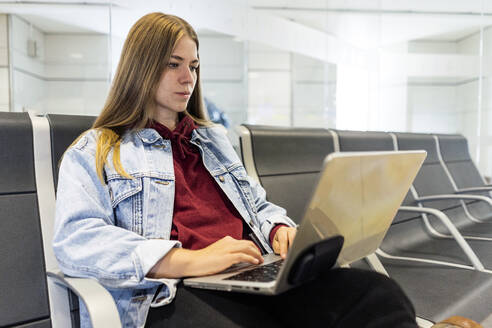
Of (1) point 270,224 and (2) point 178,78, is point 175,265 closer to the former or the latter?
(1) point 270,224

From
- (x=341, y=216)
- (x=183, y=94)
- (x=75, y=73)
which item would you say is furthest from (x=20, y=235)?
(x=75, y=73)

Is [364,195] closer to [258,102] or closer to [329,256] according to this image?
[329,256]

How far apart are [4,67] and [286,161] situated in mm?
3135

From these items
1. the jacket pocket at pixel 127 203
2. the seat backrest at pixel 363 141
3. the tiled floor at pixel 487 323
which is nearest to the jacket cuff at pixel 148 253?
the jacket pocket at pixel 127 203

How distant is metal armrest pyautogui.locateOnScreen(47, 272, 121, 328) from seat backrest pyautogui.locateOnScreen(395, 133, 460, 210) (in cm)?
214

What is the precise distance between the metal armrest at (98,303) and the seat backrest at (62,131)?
393 millimetres

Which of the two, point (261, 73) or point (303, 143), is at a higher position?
point (261, 73)

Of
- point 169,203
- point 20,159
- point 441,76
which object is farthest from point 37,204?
point 441,76

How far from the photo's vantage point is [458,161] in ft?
11.0

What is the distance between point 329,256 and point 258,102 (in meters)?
4.50

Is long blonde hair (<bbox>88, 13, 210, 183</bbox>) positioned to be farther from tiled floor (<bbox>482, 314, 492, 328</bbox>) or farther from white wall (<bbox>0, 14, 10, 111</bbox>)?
white wall (<bbox>0, 14, 10, 111</bbox>)

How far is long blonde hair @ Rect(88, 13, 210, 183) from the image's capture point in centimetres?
105

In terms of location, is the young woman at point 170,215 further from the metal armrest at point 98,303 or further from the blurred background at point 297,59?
the blurred background at point 297,59

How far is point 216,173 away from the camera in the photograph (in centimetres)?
111
